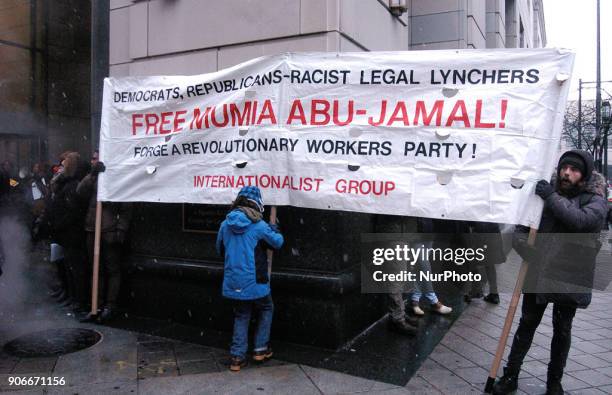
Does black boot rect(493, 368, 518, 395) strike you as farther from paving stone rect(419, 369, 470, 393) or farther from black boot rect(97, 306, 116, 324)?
black boot rect(97, 306, 116, 324)

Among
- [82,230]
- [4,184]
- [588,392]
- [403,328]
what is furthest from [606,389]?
[4,184]

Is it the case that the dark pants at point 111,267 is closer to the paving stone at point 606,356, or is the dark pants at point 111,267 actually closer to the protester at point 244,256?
the protester at point 244,256

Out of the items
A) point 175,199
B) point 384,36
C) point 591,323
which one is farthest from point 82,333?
point 591,323

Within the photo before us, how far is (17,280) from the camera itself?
8312 millimetres

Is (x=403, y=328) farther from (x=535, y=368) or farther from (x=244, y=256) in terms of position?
(x=244, y=256)

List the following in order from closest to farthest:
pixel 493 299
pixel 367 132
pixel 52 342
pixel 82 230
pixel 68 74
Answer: pixel 367 132
pixel 52 342
pixel 82 230
pixel 493 299
pixel 68 74

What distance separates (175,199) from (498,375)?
345cm

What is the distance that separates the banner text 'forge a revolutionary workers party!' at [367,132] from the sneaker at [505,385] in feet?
4.18

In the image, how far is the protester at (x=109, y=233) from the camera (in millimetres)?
6129

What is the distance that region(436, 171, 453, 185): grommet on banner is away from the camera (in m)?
4.31

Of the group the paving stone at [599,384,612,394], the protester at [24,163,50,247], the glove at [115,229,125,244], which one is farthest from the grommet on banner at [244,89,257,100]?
the protester at [24,163,50,247]

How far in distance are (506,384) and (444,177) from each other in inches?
67.6

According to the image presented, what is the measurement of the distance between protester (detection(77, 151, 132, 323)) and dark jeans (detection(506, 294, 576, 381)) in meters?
4.30

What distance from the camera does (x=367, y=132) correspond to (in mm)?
4609
